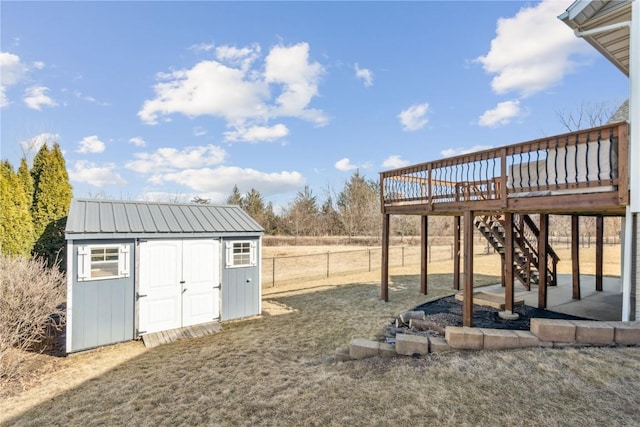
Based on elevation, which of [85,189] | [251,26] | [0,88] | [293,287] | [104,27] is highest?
[251,26]

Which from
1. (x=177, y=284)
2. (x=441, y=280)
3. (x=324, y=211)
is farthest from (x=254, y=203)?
(x=177, y=284)

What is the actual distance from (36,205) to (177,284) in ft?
23.0

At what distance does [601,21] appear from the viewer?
5113 millimetres

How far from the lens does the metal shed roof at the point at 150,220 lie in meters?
5.72

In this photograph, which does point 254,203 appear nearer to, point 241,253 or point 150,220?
point 241,253

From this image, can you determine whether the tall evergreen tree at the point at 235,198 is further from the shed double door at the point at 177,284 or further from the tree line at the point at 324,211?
the shed double door at the point at 177,284

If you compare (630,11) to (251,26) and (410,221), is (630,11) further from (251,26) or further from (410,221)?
(410,221)

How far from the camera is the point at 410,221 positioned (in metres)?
30.9

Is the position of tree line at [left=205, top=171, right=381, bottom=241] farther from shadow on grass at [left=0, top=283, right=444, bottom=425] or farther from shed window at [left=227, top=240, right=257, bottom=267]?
shadow on grass at [left=0, top=283, right=444, bottom=425]

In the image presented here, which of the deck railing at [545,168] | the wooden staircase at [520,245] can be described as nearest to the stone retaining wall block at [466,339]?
the deck railing at [545,168]

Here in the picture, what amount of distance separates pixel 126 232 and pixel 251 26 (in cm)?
948

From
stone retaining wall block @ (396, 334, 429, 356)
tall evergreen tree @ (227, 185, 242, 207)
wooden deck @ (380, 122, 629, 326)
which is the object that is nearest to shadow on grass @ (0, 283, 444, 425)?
stone retaining wall block @ (396, 334, 429, 356)

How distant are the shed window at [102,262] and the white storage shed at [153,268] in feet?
0.05

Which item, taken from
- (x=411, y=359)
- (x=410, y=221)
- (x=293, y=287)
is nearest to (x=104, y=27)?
(x=293, y=287)
